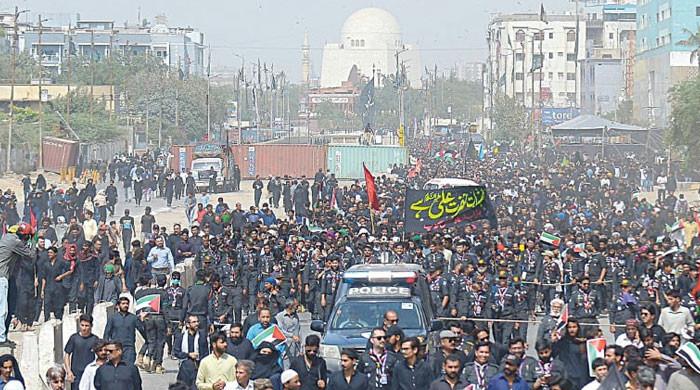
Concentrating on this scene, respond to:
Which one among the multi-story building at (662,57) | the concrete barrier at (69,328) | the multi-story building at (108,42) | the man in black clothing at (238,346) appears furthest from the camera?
the multi-story building at (108,42)

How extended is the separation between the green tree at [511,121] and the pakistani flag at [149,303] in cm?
7681

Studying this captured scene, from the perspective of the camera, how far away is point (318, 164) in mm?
67438

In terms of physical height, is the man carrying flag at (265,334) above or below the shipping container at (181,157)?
below

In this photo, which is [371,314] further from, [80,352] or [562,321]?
[80,352]

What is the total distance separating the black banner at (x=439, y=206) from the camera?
2281 centimetres

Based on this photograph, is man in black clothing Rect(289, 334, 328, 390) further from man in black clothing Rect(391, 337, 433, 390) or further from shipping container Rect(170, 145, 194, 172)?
shipping container Rect(170, 145, 194, 172)

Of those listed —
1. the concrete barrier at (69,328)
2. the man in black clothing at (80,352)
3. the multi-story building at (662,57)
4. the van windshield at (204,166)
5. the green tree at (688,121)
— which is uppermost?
the multi-story building at (662,57)

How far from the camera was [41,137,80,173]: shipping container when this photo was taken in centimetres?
6184

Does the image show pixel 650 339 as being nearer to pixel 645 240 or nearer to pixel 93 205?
pixel 645 240

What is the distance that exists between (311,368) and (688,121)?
140ft

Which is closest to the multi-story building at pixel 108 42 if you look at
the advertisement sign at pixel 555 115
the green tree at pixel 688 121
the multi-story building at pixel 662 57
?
the advertisement sign at pixel 555 115

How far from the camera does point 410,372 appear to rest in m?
Result: 10.9

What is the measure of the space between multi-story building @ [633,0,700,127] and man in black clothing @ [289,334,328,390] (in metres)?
68.4

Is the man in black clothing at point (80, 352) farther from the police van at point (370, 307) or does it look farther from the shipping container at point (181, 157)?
the shipping container at point (181, 157)
